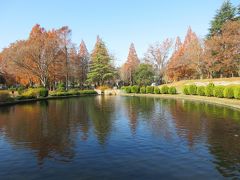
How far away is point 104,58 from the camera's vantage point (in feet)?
204

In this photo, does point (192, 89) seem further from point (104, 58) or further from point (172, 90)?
point (104, 58)

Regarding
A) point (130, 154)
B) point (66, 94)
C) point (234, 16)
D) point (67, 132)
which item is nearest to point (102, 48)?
point (66, 94)

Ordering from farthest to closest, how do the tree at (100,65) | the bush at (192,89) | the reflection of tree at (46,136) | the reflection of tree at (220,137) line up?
the tree at (100,65) < the bush at (192,89) < the reflection of tree at (46,136) < the reflection of tree at (220,137)

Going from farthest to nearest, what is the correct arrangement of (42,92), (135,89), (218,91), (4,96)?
(135,89)
(42,92)
(218,91)
(4,96)

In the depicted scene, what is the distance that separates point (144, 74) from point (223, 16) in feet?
72.2

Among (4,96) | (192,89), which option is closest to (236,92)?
(192,89)

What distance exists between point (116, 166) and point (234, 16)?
5129 centimetres

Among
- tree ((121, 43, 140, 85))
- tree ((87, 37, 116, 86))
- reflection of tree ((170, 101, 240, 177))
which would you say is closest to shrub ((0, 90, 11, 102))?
reflection of tree ((170, 101, 240, 177))

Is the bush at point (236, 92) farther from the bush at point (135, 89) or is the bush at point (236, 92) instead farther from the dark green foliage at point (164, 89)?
the bush at point (135, 89)

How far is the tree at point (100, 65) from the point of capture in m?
61.8

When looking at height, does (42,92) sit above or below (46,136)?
above

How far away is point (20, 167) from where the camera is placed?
7.91m

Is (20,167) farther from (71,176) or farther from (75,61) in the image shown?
(75,61)

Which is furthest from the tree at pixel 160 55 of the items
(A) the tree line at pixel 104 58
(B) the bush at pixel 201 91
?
(B) the bush at pixel 201 91
